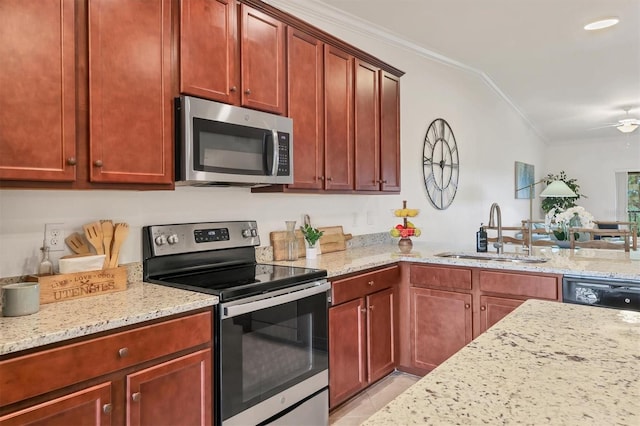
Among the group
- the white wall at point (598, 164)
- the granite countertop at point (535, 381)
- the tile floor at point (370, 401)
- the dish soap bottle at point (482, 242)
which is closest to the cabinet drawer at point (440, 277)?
the dish soap bottle at point (482, 242)

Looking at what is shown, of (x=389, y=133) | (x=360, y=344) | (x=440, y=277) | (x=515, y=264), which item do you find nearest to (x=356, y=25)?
(x=389, y=133)

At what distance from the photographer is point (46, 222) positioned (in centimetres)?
178

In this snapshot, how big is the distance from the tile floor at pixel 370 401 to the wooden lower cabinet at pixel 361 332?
9 centimetres

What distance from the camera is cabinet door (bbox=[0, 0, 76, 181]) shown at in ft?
4.66

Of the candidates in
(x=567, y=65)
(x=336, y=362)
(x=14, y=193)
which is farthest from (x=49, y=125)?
(x=567, y=65)

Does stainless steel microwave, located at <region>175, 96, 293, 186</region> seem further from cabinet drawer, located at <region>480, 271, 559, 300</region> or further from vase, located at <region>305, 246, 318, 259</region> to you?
cabinet drawer, located at <region>480, 271, 559, 300</region>

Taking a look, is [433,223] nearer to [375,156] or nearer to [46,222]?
[375,156]

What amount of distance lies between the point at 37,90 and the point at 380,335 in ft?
7.54

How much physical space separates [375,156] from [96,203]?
1999mm

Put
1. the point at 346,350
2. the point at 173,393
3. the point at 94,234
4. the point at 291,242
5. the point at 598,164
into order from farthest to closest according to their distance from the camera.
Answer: the point at 598,164, the point at 291,242, the point at 346,350, the point at 94,234, the point at 173,393

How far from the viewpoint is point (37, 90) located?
4.90 feet

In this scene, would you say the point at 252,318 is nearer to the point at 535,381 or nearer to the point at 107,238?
the point at 107,238

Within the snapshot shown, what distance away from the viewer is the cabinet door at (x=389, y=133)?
10.9 ft

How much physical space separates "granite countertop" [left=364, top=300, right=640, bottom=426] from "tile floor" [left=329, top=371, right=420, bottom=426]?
1.45 m
